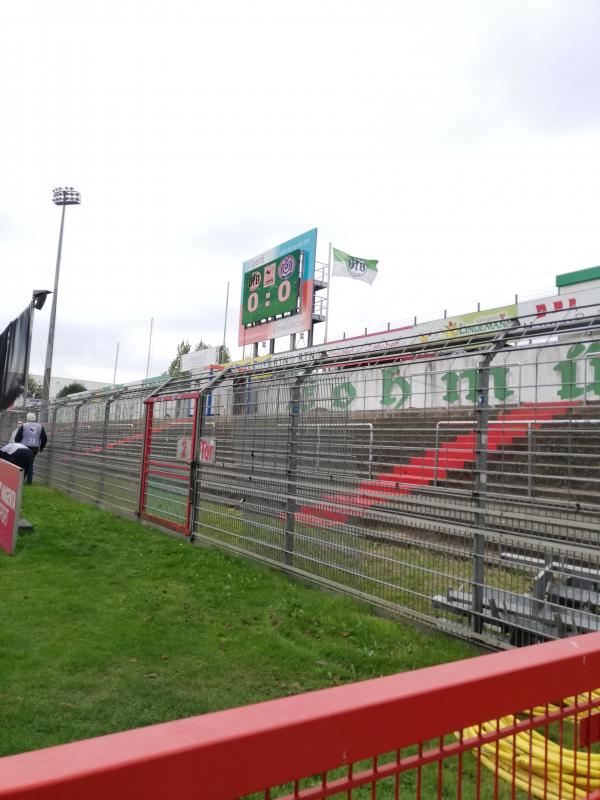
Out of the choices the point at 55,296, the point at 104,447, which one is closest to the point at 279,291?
the point at 55,296

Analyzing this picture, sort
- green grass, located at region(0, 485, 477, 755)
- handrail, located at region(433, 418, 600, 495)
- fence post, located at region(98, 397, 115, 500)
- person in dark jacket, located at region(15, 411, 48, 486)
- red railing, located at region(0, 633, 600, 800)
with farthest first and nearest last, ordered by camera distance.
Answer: person in dark jacket, located at region(15, 411, 48, 486) < fence post, located at region(98, 397, 115, 500) < handrail, located at region(433, 418, 600, 495) < green grass, located at region(0, 485, 477, 755) < red railing, located at region(0, 633, 600, 800)

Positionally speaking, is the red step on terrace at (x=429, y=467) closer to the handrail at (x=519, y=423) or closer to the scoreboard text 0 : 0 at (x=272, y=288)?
the handrail at (x=519, y=423)

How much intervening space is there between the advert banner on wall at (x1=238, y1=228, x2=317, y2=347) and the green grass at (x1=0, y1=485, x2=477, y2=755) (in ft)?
72.8

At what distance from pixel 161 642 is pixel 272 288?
2666 centimetres

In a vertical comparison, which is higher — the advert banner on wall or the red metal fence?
the advert banner on wall

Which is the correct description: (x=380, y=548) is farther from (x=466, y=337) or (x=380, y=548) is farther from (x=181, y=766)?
(x=181, y=766)

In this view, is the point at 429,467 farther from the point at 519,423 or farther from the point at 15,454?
the point at 15,454

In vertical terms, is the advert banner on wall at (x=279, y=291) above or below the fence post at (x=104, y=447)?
above

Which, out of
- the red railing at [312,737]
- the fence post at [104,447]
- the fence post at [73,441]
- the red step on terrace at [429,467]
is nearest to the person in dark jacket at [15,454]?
the fence post at [104,447]

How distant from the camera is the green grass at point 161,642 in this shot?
3352 millimetres

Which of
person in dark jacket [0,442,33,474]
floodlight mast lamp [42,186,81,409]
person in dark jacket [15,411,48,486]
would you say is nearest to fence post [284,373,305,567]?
person in dark jacket [0,442,33,474]

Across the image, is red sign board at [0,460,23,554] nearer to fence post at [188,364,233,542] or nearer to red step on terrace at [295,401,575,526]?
fence post at [188,364,233,542]

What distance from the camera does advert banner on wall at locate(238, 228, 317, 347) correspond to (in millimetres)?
27688

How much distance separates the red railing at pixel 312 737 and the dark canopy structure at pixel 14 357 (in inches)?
566
